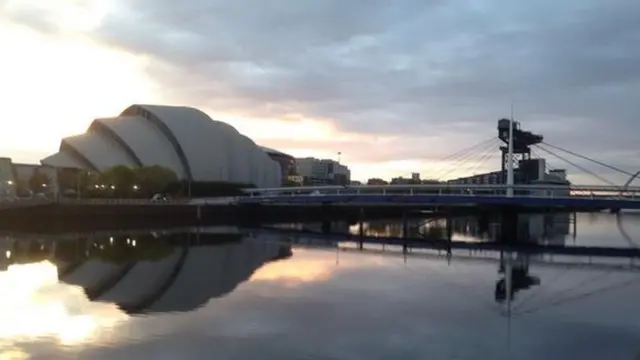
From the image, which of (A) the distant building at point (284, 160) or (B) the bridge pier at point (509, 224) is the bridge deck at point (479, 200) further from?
(A) the distant building at point (284, 160)

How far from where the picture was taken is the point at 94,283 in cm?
1645

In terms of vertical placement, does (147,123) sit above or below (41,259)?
above

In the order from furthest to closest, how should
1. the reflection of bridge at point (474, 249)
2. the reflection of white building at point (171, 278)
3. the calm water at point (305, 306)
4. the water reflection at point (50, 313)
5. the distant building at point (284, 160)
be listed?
1. the distant building at point (284, 160)
2. the reflection of bridge at point (474, 249)
3. the reflection of white building at point (171, 278)
4. the water reflection at point (50, 313)
5. the calm water at point (305, 306)

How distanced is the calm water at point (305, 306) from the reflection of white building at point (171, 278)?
5cm

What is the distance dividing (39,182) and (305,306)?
131 feet

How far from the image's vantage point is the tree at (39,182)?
47312 millimetres

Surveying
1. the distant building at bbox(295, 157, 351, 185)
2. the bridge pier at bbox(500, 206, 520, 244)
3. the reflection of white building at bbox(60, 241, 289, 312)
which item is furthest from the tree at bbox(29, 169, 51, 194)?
the distant building at bbox(295, 157, 351, 185)

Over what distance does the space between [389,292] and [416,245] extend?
15.0 metres

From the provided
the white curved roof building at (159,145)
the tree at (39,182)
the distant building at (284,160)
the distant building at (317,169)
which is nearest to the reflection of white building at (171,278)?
the tree at (39,182)

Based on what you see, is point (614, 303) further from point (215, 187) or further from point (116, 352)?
point (215, 187)

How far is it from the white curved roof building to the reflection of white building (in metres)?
36.5

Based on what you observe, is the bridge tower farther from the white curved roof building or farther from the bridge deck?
the white curved roof building

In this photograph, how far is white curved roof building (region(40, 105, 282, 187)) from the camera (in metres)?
59.2

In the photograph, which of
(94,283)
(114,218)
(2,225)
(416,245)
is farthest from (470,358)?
(114,218)
